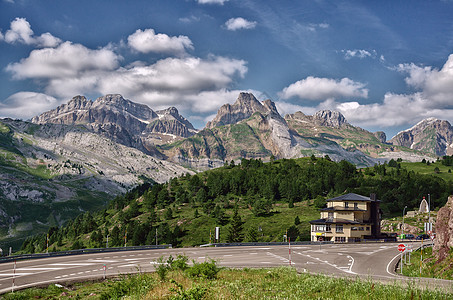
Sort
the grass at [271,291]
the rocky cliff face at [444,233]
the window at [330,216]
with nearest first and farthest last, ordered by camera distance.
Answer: the grass at [271,291], the rocky cliff face at [444,233], the window at [330,216]

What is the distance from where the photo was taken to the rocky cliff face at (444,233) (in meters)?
33.1

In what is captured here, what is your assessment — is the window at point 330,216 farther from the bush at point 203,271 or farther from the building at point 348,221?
the bush at point 203,271

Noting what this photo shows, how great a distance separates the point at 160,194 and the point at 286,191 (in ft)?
191

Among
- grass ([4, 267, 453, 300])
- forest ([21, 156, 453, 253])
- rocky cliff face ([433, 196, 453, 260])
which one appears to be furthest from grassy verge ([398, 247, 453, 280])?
forest ([21, 156, 453, 253])

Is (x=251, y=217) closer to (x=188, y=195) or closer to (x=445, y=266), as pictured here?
(x=188, y=195)

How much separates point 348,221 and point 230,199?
76.1 m

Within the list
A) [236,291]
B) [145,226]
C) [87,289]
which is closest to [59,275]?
[87,289]

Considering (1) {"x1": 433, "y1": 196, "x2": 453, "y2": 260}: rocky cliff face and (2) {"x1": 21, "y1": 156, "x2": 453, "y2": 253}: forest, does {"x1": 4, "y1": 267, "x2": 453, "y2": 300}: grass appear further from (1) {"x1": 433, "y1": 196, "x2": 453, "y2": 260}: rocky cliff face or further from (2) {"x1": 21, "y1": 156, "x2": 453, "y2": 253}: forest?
(2) {"x1": 21, "y1": 156, "x2": 453, "y2": 253}: forest

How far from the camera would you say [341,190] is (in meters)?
151

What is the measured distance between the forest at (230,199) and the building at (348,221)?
1801cm

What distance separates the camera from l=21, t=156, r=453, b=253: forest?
402ft


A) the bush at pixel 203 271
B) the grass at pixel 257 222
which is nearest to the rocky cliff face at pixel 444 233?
the bush at pixel 203 271

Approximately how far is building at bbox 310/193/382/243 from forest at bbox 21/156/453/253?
18.0 m

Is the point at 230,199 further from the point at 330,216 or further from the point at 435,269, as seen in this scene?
the point at 435,269
